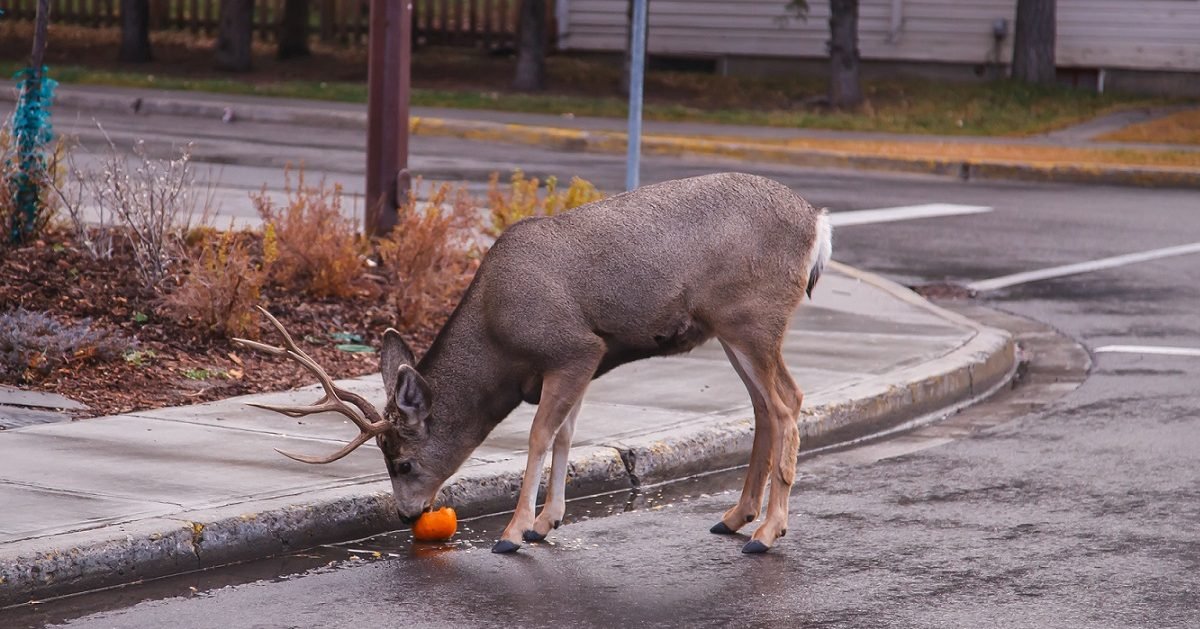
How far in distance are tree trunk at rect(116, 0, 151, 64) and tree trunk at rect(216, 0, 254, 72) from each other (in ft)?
5.79

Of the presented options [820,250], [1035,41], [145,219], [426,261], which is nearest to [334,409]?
[820,250]

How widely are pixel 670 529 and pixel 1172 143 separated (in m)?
18.3

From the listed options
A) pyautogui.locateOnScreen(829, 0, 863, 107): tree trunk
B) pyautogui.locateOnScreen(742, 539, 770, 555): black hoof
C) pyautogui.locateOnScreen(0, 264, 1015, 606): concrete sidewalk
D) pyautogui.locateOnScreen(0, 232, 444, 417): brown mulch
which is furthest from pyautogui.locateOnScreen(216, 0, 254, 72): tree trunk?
pyautogui.locateOnScreen(742, 539, 770, 555): black hoof

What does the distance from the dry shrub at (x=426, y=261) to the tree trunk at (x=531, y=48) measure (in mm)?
17591

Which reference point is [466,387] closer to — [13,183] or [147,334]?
[147,334]

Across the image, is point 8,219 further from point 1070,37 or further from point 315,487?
point 1070,37

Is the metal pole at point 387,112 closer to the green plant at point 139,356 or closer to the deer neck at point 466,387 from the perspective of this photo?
the green plant at point 139,356

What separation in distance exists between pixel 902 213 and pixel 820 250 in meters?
10.4

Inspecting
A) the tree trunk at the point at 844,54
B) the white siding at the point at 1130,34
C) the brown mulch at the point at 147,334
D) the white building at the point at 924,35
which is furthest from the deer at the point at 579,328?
the white building at the point at 924,35

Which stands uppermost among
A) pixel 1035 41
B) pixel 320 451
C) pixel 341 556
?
pixel 1035 41

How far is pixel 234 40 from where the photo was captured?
101 feet

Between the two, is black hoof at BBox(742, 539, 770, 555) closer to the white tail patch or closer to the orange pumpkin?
the white tail patch

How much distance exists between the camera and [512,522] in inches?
268

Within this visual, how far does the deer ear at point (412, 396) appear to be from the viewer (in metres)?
6.59
